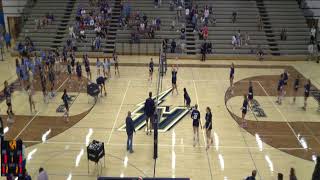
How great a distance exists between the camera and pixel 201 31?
3453cm

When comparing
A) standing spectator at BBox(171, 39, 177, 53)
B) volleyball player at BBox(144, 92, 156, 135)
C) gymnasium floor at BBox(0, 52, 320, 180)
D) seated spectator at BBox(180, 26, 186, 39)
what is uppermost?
seated spectator at BBox(180, 26, 186, 39)

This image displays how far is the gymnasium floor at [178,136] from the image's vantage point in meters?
14.9

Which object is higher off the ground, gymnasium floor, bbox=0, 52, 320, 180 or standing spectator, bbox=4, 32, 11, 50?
standing spectator, bbox=4, 32, 11, 50

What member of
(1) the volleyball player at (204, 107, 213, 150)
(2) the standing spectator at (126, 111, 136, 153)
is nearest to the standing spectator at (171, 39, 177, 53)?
(1) the volleyball player at (204, 107, 213, 150)

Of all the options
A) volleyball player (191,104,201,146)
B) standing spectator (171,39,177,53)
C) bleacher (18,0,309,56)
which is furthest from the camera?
bleacher (18,0,309,56)

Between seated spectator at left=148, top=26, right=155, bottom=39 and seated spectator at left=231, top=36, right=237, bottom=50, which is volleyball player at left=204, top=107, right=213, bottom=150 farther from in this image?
seated spectator at left=148, top=26, right=155, bottom=39

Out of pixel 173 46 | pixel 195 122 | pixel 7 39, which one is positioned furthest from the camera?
pixel 7 39

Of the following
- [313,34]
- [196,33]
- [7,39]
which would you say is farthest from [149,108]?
[7,39]

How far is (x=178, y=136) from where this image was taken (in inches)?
696

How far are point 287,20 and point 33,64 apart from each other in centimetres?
2306

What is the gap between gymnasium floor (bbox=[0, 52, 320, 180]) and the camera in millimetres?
14898

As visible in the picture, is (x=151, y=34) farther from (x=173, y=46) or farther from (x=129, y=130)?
(x=129, y=130)

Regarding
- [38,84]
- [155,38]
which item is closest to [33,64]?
[38,84]

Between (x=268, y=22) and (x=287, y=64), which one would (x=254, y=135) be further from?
(x=268, y=22)
